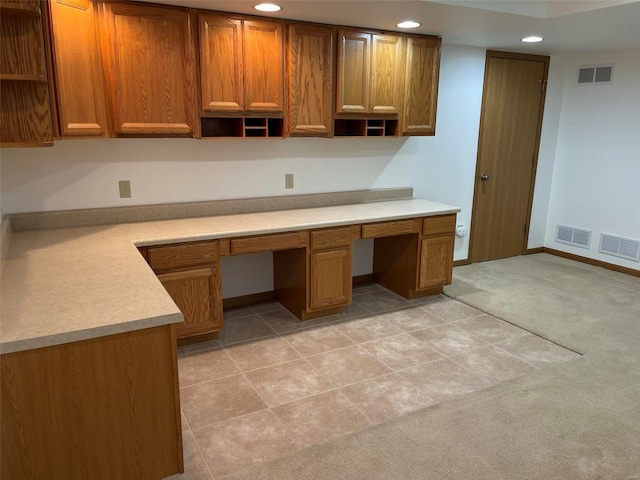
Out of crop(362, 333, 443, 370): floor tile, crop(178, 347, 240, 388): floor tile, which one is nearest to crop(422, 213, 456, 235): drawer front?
crop(362, 333, 443, 370): floor tile

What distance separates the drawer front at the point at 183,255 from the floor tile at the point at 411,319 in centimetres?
147

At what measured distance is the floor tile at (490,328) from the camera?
11.4 feet

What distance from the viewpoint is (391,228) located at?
377 cm

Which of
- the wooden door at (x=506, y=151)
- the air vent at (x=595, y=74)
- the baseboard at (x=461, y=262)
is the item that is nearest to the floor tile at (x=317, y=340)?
the baseboard at (x=461, y=262)

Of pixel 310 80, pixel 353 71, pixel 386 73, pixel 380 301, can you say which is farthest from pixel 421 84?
pixel 380 301

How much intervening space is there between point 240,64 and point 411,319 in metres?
2.25

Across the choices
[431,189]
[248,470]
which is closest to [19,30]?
[248,470]

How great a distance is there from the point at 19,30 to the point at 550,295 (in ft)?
14.2

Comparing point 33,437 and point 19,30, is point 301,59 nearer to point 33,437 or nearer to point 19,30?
point 19,30

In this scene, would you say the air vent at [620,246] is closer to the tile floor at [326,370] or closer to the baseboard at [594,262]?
the baseboard at [594,262]

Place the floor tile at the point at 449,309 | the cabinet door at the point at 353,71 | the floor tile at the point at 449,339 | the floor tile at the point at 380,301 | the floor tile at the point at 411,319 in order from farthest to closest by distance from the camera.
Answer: the floor tile at the point at 380,301 → the floor tile at the point at 449,309 → the floor tile at the point at 411,319 → the cabinet door at the point at 353,71 → the floor tile at the point at 449,339

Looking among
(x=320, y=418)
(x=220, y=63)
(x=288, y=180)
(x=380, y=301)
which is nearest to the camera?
(x=320, y=418)

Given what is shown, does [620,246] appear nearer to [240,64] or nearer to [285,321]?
[285,321]

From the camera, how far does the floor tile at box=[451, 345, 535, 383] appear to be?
2.96 metres
